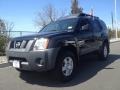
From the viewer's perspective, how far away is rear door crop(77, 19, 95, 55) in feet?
27.8

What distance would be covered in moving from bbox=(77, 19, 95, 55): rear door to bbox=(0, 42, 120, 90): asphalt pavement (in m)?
0.77

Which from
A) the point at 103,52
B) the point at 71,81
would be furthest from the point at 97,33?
the point at 71,81

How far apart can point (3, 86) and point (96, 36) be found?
4.42 meters

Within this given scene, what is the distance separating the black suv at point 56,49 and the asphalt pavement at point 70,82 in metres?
0.38

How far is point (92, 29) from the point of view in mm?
9930

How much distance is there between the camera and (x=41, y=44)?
7000 millimetres

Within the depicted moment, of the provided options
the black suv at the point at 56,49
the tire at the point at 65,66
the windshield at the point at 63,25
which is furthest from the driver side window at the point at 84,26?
the tire at the point at 65,66

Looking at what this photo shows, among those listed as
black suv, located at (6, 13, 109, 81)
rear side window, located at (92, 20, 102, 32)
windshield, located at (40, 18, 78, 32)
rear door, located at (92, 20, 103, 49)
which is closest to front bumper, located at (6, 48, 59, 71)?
black suv, located at (6, 13, 109, 81)

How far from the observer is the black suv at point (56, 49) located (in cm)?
691

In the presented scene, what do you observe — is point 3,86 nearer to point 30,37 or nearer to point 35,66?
point 35,66

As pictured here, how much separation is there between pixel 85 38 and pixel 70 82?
1.93 m

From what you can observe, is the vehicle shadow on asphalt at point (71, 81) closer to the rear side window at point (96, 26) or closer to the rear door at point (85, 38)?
the rear door at point (85, 38)

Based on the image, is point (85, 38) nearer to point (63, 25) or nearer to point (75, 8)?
point (63, 25)

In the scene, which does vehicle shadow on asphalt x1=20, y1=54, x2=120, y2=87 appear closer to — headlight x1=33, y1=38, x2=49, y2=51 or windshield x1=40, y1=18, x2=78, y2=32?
headlight x1=33, y1=38, x2=49, y2=51
